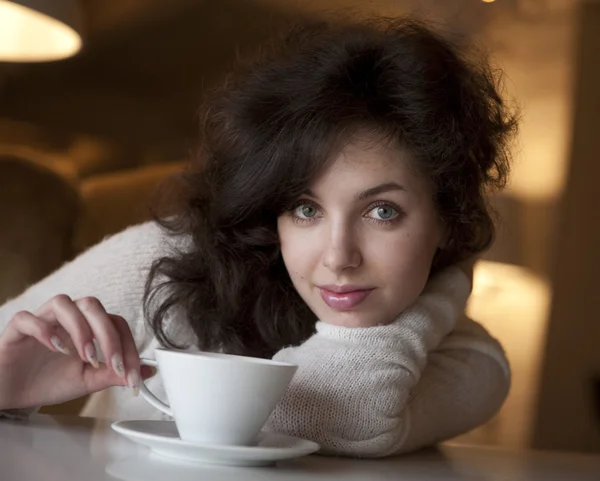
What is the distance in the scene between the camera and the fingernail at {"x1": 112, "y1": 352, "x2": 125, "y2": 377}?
72 cm

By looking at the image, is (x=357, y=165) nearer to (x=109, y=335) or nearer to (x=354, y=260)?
(x=354, y=260)

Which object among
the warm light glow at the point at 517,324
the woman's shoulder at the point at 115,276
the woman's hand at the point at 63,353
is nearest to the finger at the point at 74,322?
the woman's hand at the point at 63,353

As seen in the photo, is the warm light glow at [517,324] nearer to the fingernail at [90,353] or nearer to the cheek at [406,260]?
the cheek at [406,260]

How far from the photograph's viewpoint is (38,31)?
1.77 m

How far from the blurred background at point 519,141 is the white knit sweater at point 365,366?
4.20 feet

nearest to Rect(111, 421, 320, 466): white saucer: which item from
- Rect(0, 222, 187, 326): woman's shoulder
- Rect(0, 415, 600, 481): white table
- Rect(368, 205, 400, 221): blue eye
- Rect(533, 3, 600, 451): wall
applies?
Rect(0, 415, 600, 481): white table

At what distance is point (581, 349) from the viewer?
3.24m

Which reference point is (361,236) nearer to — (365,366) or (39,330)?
(365,366)

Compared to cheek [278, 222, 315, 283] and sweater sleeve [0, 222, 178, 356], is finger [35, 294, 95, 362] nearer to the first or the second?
cheek [278, 222, 315, 283]

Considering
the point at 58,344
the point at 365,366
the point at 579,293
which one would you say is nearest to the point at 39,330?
the point at 58,344

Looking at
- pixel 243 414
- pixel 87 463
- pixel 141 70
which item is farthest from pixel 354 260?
pixel 141 70

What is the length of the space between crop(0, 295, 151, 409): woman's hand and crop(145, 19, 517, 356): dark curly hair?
0.21m

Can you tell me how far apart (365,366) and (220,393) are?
0.22 meters

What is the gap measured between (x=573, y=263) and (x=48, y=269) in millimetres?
2035
